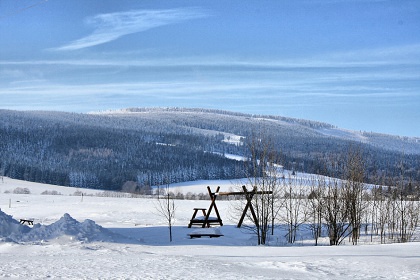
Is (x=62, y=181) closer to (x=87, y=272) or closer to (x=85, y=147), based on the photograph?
(x=85, y=147)

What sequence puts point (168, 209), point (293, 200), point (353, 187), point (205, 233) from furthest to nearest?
point (293, 200)
point (168, 209)
point (205, 233)
point (353, 187)

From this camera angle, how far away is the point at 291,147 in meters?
198

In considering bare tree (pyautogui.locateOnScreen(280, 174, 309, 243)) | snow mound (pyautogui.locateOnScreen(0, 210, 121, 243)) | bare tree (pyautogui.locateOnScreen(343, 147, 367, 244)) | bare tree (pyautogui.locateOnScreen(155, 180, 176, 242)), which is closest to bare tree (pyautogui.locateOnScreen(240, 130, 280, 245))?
bare tree (pyautogui.locateOnScreen(280, 174, 309, 243))

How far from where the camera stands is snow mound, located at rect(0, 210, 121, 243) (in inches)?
730

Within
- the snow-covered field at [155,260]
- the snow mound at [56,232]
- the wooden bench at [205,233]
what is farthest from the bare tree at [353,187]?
the snow mound at [56,232]

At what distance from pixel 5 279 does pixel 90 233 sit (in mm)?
9682

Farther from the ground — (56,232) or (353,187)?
(353,187)

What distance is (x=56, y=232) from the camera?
18.8 meters

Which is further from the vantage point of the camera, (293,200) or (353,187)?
(293,200)

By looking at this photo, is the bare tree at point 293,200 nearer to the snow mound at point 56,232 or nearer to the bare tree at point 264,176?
the bare tree at point 264,176

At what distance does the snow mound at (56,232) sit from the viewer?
18.5 metres

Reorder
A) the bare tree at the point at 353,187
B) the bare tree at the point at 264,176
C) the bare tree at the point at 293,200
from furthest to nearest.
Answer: the bare tree at the point at 293,200 → the bare tree at the point at 353,187 → the bare tree at the point at 264,176

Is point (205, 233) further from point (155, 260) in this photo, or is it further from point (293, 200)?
point (155, 260)

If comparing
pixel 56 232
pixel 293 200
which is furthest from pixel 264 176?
pixel 56 232
